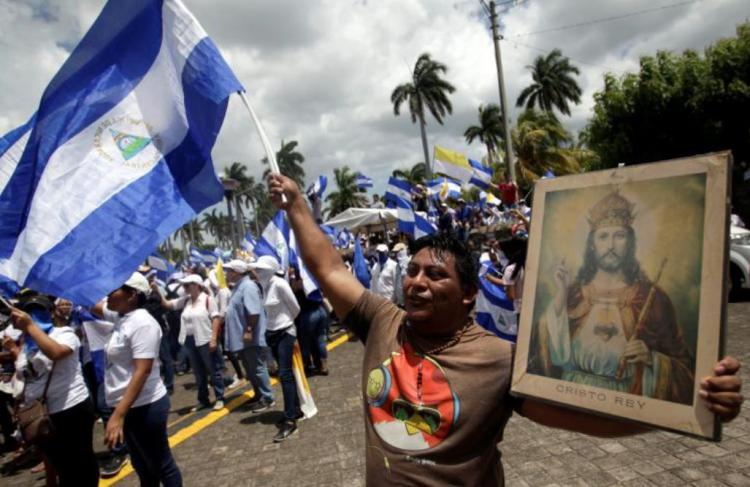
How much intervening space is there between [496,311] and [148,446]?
4.03 meters

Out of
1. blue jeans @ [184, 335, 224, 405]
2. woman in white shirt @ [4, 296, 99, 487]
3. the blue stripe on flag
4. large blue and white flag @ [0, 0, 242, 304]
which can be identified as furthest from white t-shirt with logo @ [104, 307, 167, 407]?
blue jeans @ [184, 335, 224, 405]

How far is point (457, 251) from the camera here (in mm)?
1913

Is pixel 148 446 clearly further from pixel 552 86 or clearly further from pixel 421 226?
pixel 552 86

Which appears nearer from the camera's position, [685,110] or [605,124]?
[685,110]

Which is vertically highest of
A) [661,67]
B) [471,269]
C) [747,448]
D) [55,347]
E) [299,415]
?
[661,67]

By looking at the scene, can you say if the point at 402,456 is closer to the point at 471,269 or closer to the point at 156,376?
the point at 471,269

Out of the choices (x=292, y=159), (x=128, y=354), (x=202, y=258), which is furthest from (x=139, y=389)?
(x=292, y=159)

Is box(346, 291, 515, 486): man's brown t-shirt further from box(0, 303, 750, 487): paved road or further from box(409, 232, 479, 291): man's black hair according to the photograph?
box(0, 303, 750, 487): paved road

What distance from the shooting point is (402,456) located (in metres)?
1.61

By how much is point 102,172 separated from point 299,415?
11.3ft

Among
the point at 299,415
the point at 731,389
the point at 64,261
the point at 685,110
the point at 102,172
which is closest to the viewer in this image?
the point at 731,389

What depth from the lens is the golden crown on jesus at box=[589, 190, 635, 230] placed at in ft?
4.21

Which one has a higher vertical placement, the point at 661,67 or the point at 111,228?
the point at 661,67

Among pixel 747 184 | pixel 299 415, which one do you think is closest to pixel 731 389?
pixel 299 415
